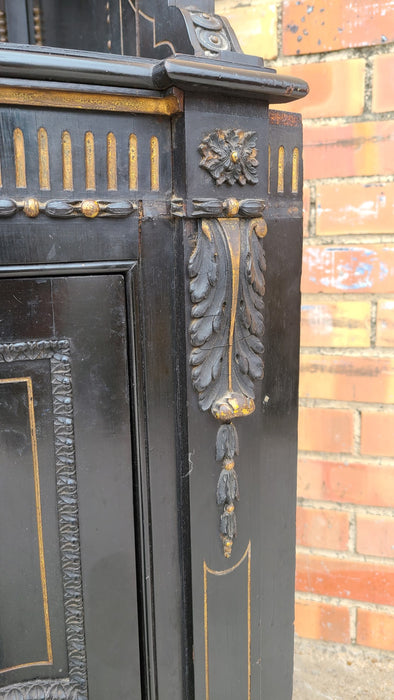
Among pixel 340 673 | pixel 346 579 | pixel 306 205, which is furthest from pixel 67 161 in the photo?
pixel 340 673

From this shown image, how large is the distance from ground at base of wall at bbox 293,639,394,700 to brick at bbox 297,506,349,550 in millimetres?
211

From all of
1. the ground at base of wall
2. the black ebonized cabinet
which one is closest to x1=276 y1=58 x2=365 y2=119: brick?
the black ebonized cabinet

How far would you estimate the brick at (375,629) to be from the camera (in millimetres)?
1062

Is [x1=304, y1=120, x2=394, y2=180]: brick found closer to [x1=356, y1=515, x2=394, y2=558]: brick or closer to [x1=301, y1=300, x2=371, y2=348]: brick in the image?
[x1=301, y1=300, x2=371, y2=348]: brick

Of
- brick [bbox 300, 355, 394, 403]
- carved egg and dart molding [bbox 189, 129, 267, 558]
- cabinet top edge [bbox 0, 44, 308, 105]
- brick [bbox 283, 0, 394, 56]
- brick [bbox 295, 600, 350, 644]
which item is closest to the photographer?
cabinet top edge [bbox 0, 44, 308, 105]

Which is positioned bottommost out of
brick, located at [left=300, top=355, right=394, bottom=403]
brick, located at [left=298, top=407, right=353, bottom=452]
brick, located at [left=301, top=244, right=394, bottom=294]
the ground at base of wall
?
the ground at base of wall

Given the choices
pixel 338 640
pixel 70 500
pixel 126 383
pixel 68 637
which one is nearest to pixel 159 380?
pixel 126 383

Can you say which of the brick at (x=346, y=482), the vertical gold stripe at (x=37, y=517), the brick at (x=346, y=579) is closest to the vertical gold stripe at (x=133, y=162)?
the vertical gold stripe at (x=37, y=517)

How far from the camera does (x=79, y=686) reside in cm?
64

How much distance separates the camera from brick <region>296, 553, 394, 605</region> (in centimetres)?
105

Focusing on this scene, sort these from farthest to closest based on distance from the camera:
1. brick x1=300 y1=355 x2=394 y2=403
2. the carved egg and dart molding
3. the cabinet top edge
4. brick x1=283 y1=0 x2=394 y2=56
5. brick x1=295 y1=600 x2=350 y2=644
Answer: brick x1=295 y1=600 x2=350 y2=644
brick x1=300 y1=355 x2=394 y2=403
brick x1=283 y1=0 x2=394 y2=56
the carved egg and dart molding
the cabinet top edge

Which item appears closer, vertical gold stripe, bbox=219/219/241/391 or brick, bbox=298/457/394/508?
vertical gold stripe, bbox=219/219/241/391

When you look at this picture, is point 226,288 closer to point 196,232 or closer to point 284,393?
point 196,232

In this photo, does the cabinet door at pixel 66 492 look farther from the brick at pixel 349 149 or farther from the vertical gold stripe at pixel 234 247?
the brick at pixel 349 149
